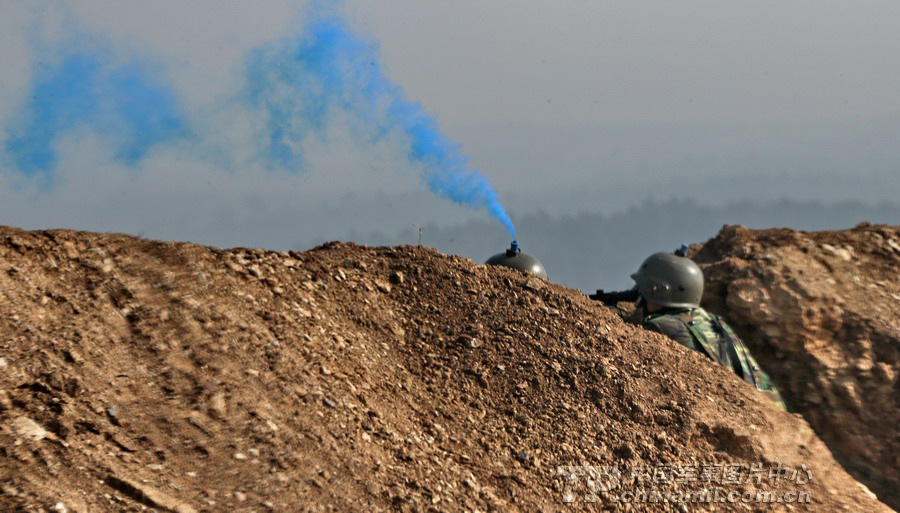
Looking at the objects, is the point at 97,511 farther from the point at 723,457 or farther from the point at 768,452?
the point at 768,452

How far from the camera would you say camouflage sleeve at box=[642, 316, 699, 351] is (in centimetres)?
884

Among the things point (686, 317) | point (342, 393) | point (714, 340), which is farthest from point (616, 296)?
point (342, 393)

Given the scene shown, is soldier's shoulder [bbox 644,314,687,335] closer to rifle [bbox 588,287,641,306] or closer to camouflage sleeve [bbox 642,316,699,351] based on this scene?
camouflage sleeve [bbox 642,316,699,351]

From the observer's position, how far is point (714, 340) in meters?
8.82

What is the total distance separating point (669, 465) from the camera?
661cm

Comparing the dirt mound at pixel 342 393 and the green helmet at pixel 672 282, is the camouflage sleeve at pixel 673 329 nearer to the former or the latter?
the green helmet at pixel 672 282

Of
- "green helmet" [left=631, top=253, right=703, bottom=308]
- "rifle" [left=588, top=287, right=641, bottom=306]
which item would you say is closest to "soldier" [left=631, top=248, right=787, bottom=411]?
"green helmet" [left=631, top=253, right=703, bottom=308]

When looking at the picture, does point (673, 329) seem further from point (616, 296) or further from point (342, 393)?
point (342, 393)

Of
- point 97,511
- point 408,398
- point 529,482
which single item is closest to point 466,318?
point 408,398

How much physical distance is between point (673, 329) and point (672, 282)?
82cm

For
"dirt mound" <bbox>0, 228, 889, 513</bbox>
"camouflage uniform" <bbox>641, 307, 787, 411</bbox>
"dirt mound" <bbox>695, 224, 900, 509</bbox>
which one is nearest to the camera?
"dirt mound" <bbox>0, 228, 889, 513</bbox>

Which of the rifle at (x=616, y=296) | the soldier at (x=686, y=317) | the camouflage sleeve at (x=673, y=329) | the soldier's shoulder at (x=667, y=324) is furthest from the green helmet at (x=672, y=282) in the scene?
the rifle at (x=616, y=296)

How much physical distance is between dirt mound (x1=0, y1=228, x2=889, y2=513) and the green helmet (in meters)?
1.45

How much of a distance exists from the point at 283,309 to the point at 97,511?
233 cm
